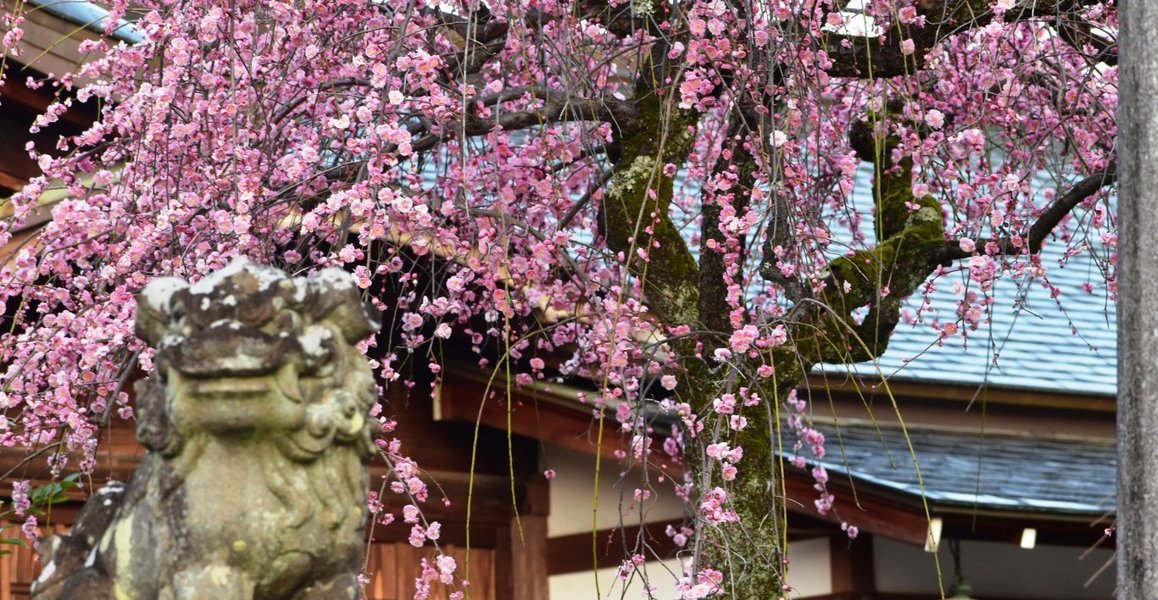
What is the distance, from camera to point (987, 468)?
7.98m

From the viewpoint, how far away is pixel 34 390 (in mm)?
5023

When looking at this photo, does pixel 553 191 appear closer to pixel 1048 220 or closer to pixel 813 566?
pixel 1048 220

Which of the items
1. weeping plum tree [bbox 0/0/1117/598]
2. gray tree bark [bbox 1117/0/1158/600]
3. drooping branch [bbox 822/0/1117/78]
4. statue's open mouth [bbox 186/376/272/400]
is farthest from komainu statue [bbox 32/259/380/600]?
drooping branch [bbox 822/0/1117/78]

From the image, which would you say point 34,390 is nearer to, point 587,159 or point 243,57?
point 243,57

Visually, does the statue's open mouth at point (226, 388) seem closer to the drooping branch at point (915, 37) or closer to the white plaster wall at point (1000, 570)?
the drooping branch at point (915, 37)

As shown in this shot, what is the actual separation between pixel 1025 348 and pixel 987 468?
167cm

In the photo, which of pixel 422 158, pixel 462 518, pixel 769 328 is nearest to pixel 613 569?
pixel 462 518

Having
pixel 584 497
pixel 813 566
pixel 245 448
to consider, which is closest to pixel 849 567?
pixel 813 566

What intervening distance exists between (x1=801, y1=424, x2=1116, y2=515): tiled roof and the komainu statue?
3.91 metres

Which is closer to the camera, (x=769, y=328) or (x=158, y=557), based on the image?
(x=158, y=557)

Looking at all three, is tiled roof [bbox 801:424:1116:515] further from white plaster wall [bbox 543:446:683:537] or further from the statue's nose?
the statue's nose

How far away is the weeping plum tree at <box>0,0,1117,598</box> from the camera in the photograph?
464 centimetres

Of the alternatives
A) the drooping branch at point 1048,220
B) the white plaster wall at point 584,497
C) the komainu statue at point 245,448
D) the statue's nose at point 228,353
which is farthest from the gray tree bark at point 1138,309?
the white plaster wall at point 584,497

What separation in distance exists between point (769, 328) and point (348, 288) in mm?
2178
